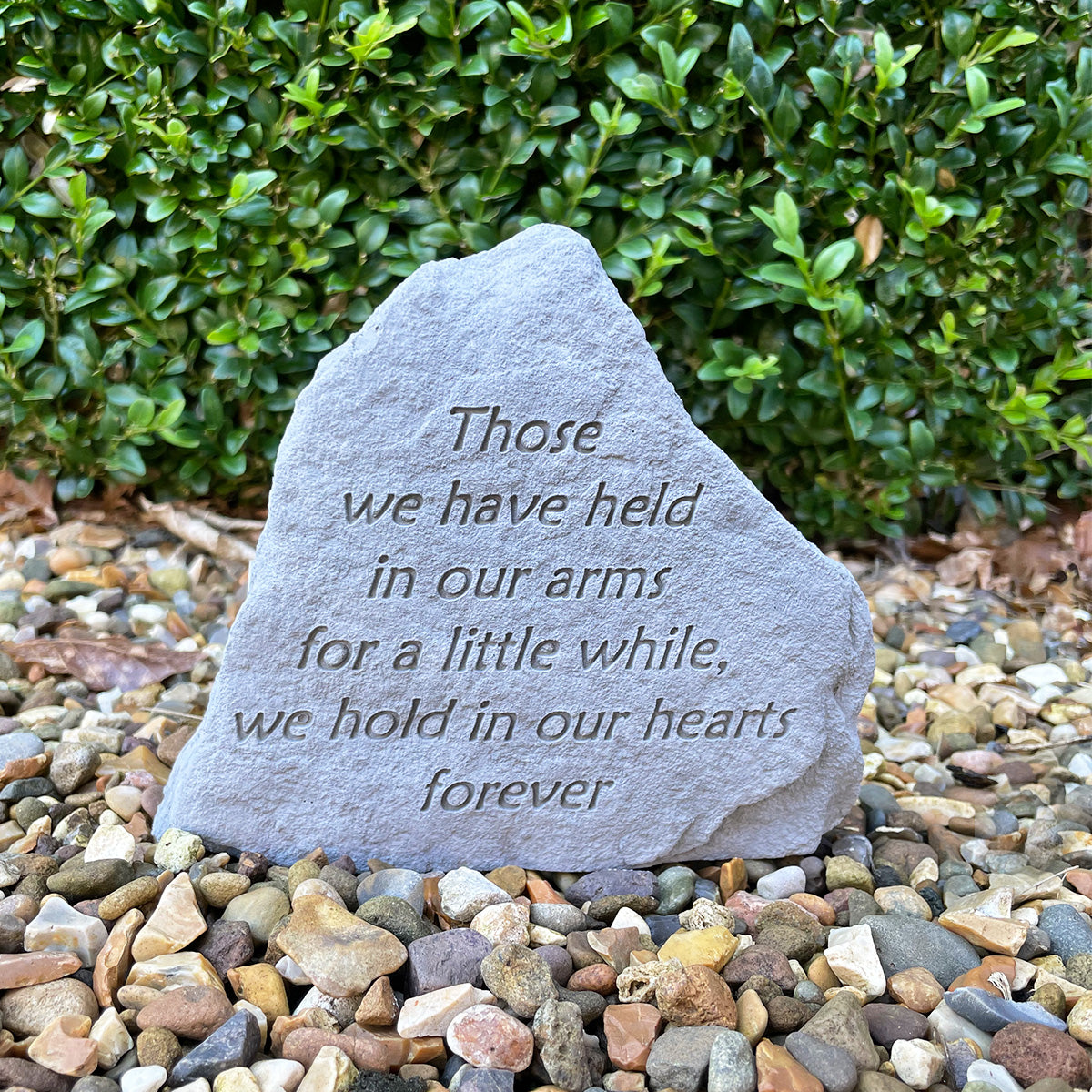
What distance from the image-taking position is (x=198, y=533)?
145 inches

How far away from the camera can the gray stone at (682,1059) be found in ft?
5.77

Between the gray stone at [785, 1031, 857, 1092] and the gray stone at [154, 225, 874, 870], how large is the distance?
57cm

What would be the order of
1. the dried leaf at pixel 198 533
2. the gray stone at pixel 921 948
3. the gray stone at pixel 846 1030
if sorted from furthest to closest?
the dried leaf at pixel 198 533 → the gray stone at pixel 921 948 → the gray stone at pixel 846 1030

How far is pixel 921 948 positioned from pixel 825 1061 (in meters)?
0.40

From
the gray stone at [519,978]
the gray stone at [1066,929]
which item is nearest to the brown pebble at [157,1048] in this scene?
the gray stone at [519,978]

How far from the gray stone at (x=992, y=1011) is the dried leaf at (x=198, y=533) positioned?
8.11ft

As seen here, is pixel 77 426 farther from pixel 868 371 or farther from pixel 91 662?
pixel 868 371

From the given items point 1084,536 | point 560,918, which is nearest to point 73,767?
point 560,918

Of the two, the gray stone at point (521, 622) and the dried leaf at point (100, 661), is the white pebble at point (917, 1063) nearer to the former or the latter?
the gray stone at point (521, 622)

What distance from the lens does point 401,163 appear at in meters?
3.26

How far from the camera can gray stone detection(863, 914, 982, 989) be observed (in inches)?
80.7

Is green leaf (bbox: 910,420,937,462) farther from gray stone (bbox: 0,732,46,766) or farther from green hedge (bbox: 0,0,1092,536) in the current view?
gray stone (bbox: 0,732,46,766)

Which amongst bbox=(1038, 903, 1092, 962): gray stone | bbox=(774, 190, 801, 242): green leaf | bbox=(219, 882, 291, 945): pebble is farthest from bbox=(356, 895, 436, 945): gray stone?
bbox=(774, 190, 801, 242): green leaf

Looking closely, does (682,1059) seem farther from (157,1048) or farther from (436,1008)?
(157,1048)
